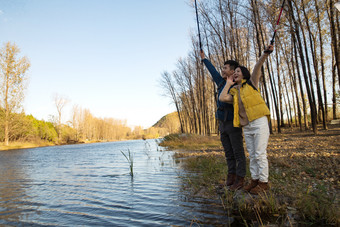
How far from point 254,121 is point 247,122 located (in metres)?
0.09

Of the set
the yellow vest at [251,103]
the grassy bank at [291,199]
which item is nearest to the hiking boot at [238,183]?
the grassy bank at [291,199]

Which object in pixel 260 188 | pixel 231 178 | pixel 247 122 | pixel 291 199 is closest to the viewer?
pixel 291 199

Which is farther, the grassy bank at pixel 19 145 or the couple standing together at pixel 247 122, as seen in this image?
the grassy bank at pixel 19 145

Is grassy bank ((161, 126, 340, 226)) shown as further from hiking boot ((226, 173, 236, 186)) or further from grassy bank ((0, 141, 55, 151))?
grassy bank ((0, 141, 55, 151))

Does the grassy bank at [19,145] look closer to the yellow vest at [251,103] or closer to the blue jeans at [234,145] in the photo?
the blue jeans at [234,145]

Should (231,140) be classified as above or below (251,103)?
below

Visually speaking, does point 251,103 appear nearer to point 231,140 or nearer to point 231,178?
point 231,140

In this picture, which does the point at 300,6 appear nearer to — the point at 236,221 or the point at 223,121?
the point at 223,121

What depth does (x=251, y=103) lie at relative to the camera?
2.90m

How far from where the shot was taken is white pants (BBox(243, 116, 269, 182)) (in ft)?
9.14

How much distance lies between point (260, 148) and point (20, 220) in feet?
10.9

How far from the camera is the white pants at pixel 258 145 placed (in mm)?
2787

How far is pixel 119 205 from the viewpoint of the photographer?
3252 millimetres

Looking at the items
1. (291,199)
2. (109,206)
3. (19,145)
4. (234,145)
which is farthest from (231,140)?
(19,145)
